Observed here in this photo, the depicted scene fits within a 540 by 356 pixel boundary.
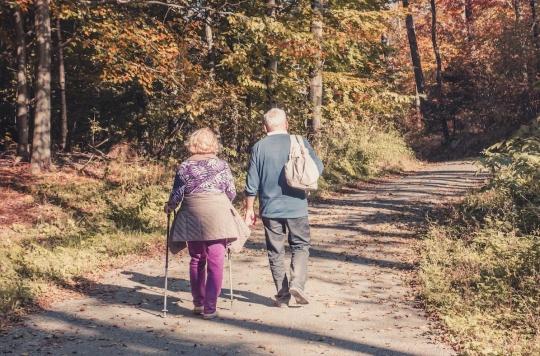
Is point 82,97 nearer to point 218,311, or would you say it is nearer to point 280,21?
point 280,21

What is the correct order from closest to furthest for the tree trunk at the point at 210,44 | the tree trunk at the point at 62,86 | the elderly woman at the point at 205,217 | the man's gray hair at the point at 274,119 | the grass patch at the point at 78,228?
1. the elderly woman at the point at 205,217
2. the man's gray hair at the point at 274,119
3. the grass patch at the point at 78,228
4. the tree trunk at the point at 210,44
5. the tree trunk at the point at 62,86

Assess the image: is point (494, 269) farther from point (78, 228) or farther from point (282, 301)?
point (78, 228)

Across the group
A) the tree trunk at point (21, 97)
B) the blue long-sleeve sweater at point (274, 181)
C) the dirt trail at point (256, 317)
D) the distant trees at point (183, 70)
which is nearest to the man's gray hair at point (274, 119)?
the blue long-sleeve sweater at point (274, 181)

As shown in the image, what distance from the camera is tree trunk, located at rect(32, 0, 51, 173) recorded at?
1565 centimetres

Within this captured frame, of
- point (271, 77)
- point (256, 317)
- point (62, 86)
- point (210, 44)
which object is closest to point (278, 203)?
point (256, 317)

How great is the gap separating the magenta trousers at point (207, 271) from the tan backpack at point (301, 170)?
100cm

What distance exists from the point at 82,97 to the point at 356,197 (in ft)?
37.0

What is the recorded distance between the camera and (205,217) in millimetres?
6410

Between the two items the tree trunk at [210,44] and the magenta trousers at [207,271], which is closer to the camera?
the magenta trousers at [207,271]

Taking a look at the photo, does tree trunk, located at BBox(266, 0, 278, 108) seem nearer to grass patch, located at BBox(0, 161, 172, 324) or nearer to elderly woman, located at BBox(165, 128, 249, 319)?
grass patch, located at BBox(0, 161, 172, 324)

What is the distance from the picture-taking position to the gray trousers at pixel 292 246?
684 cm

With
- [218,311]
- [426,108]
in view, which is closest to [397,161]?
[426,108]

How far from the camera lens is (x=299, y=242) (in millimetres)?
6895

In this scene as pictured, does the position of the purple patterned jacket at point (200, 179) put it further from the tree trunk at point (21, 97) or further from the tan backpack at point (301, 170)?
the tree trunk at point (21, 97)
